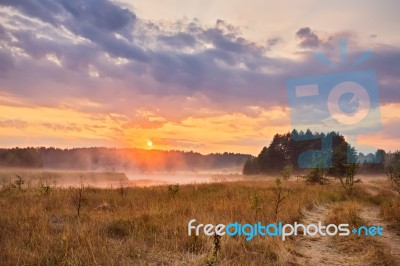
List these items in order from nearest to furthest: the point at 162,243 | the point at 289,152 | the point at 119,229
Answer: the point at 162,243 → the point at 119,229 → the point at 289,152

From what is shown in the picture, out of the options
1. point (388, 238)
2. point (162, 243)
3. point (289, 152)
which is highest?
point (289, 152)

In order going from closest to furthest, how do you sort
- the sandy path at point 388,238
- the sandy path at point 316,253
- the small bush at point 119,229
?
1. the sandy path at point 316,253
2. the small bush at point 119,229
3. the sandy path at point 388,238

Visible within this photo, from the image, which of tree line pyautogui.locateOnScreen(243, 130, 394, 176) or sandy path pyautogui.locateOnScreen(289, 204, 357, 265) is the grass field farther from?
tree line pyautogui.locateOnScreen(243, 130, 394, 176)

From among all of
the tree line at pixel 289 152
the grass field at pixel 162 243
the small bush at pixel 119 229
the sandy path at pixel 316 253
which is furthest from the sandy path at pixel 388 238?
the tree line at pixel 289 152

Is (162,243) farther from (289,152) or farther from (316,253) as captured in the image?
(289,152)

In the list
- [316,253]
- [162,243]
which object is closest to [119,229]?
[162,243]

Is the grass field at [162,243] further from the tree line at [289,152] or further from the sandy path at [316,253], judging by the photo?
the tree line at [289,152]

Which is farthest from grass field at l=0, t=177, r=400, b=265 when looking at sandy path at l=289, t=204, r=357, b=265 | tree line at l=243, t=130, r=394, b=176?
tree line at l=243, t=130, r=394, b=176

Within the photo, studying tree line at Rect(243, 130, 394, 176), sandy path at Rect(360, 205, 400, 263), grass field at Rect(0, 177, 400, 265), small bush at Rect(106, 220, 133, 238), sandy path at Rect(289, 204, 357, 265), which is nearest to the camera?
grass field at Rect(0, 177, 400, 265)

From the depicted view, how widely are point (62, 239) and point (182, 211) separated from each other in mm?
4261

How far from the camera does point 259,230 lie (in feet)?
26.9

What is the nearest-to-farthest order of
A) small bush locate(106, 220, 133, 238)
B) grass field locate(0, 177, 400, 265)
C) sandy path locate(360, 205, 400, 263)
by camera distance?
grass field locate(0, 177, 400, 265) → small bush locate(106, 220, 133, 238) → sandy path locate(360, 205, 400, 263)

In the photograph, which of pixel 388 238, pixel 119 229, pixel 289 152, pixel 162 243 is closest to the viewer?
pixel 162 243

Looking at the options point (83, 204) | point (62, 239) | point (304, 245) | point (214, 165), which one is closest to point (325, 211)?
point (304, 245)
